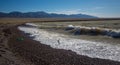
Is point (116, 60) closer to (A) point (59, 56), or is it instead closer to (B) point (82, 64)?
(B) point (82, 64)

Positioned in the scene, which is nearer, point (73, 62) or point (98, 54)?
point (73, 62)

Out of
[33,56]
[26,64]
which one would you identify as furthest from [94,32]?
[26,64]

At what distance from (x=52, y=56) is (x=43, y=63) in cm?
243

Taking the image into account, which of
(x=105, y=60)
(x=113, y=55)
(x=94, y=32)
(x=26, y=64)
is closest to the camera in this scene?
(x=26, y=64)

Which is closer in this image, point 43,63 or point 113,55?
point 43,63

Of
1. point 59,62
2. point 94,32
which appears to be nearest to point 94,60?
point 59,62

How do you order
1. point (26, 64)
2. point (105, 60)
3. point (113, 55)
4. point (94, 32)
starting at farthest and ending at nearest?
1. point (94, 32)
2. point (113, 55)
3. point (105, 60)
4. point (26, 64)

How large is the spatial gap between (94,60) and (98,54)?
8.15 ft

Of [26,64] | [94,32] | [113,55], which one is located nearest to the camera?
[26,64]

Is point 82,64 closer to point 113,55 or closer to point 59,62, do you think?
point 59,62

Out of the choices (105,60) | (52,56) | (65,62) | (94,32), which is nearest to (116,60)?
(105,60)

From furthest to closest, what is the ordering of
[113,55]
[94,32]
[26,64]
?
1. [94,32]
2. [113,55]
3. [26,64]

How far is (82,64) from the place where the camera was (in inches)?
552

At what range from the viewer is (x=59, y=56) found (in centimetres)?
1677
